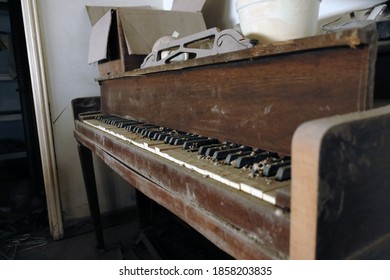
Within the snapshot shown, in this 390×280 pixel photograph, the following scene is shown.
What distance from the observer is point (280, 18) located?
2.61 ft

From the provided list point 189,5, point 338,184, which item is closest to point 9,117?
point 189,5

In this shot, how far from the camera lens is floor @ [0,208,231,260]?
5.36 ft

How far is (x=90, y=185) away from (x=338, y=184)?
6.08 feet

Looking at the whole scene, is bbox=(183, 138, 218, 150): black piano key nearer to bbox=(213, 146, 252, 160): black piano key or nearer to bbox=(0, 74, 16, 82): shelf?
bbox=(213, 146, 252, 160): black piano key

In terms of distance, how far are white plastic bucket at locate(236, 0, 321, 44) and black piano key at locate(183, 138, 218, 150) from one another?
0.32m

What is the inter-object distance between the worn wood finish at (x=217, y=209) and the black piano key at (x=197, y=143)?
104mm

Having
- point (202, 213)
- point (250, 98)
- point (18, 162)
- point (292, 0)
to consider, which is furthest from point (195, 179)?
point (18, 162)

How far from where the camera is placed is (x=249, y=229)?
1.71 ft

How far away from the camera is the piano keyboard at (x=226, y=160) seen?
537mm

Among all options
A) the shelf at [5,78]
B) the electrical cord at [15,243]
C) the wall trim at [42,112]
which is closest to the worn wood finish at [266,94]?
the wall trim at [42,112]

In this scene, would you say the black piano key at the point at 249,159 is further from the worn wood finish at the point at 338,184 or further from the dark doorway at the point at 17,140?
the dark doorway at the point at 17,140

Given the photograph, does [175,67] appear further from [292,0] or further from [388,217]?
[388,217]

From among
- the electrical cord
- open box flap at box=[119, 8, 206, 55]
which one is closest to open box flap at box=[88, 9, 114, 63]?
open box flap at box=[119, 8, 206, 55]

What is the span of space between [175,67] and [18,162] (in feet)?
8.83
